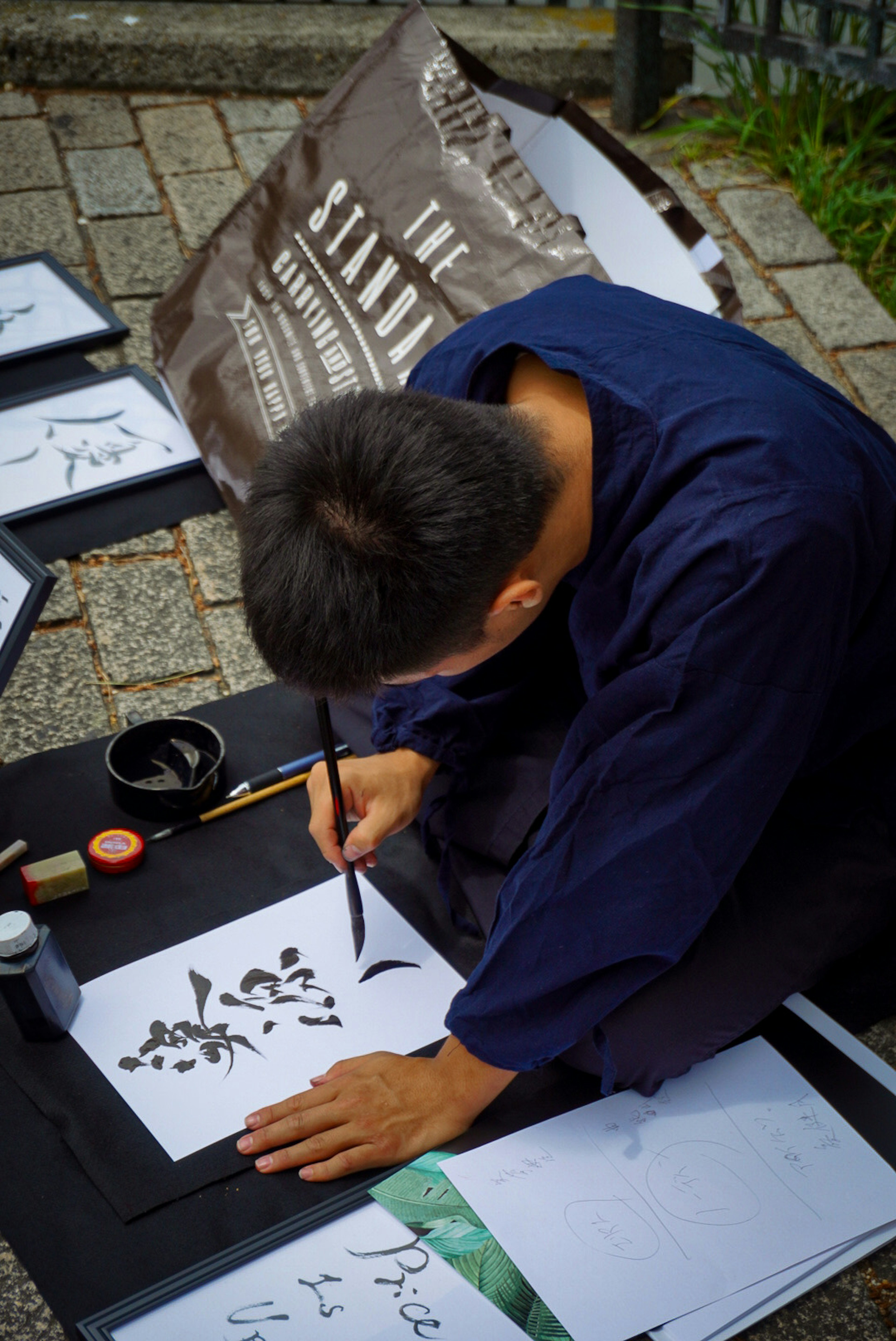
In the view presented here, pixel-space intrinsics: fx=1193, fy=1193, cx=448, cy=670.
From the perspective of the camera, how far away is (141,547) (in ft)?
8.15

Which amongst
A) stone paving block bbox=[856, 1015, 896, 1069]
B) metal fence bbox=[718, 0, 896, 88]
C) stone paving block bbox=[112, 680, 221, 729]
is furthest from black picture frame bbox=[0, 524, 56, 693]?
metal fence bbox=[718, 0, 896, 88]

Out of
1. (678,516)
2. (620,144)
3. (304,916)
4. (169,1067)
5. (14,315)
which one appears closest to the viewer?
(678,516)

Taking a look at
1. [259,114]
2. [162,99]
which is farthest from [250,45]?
[162,99]

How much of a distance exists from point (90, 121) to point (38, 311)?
1.08 meters

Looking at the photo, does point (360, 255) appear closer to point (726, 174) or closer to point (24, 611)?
point (24, 611)

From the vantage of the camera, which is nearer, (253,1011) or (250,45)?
(253,1011)

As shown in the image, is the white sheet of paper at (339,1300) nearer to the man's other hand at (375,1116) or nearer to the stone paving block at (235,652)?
the man's other hand at (375,1116)

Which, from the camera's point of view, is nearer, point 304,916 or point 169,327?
point 304,916

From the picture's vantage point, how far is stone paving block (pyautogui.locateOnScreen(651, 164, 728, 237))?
345 centimetres

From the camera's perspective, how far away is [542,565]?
1406mm

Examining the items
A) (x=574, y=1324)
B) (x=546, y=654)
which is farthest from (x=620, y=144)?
(x=574, y=1324)

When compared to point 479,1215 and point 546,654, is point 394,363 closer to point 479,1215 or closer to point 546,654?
point 546,654

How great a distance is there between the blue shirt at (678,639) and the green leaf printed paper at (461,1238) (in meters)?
0.18

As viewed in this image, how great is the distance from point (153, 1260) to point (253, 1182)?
14 cm
